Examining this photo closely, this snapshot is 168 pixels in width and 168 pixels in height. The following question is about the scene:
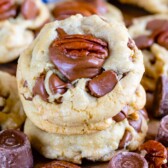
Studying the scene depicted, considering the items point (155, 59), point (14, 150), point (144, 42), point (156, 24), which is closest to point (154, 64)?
point (155, 59)

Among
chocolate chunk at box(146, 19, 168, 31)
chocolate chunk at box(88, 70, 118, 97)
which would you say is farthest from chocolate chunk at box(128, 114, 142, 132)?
chocolate chunk at box(146, 19, 168, 31)

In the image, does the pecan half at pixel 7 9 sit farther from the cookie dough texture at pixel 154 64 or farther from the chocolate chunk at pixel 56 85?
the chocolate chunk at pixel 56 85

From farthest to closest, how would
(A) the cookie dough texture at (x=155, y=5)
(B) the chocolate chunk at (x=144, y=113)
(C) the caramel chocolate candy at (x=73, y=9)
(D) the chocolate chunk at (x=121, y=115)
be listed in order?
1. (A) the cookie dough texture at (x=155, y=5)
2. (C) the caramel chocolate candy at (x=73, y=9)
3. (B) the chocolate chunk at (x=144, y=113)
4. (D) the chocolate chunk at (x=121, y=115)

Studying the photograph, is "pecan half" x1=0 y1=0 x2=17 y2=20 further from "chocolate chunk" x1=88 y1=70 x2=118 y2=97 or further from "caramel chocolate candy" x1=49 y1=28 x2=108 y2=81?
"chocolate chunk" x1=88 y1=70 x2=118 y2=97

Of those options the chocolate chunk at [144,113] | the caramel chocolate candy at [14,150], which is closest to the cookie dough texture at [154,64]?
the chocolate chunk at [144,113]

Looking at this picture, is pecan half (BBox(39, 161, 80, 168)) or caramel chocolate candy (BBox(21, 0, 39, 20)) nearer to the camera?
pecan half (BBox(39, 161, 80, 168))

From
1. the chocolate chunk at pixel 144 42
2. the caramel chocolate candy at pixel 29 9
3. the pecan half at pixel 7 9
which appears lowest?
the chocolate chunk at pixel 144 42

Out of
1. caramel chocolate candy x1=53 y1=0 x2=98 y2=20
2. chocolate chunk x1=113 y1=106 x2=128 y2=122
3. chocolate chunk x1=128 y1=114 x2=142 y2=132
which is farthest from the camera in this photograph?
caramel chocolate candy x1=53 y1=0 x2=98 y2=20
